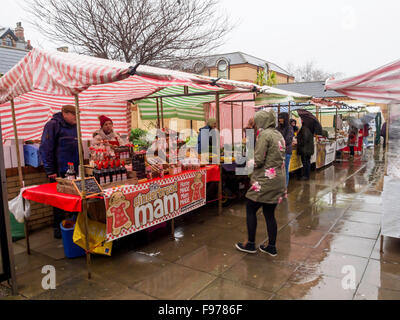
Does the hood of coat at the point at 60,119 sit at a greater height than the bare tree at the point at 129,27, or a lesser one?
lesser

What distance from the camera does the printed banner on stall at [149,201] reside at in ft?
11.8

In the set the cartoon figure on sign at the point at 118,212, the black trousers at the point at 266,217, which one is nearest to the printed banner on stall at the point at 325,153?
the black trousers at the point at 266,217

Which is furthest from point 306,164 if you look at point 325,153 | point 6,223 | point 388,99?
point 6,223

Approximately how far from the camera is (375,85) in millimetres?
3947

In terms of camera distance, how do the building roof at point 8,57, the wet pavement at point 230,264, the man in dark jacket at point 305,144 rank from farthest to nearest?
1. the building roof at point 8,57
2. the man in dark jacket at point 305,144
3. the wet pavement at point 230,264

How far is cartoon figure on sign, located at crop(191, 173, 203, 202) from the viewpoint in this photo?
5012mm

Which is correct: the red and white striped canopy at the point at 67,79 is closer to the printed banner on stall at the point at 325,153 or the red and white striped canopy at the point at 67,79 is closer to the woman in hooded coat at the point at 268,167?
the woman in hooded coat at the point at 268,167

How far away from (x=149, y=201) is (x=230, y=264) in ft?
4.46

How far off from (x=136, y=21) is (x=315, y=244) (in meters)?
9.66

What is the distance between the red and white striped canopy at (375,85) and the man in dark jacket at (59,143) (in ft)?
12.8
